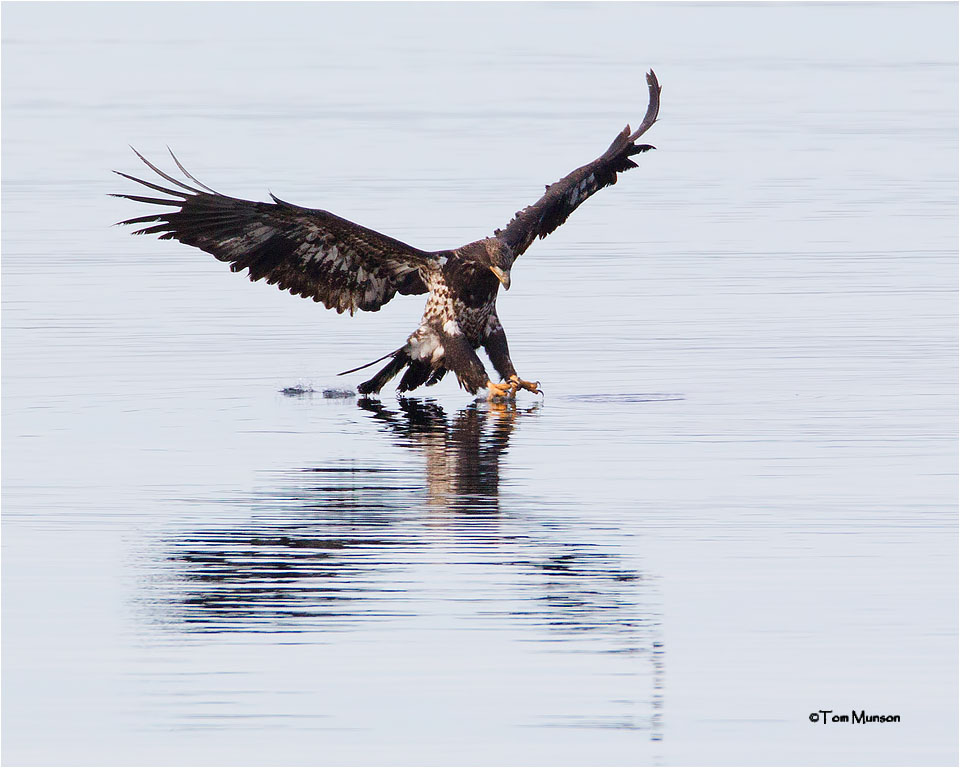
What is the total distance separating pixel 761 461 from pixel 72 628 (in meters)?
3.98

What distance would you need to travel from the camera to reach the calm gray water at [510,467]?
803 centimetres

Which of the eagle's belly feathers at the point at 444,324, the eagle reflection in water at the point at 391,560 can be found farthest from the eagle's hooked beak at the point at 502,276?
the eagle reflection in water at the point at 391,560

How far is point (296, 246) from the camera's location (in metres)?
14.2

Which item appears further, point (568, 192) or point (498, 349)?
point (568, 192)

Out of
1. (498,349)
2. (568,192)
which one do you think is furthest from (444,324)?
(568,192)

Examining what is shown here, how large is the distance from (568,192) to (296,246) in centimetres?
211

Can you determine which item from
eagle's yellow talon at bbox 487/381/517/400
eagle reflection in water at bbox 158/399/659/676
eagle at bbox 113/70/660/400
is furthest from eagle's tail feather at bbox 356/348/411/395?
eagle reflection in water at bbox 158/399/659/676

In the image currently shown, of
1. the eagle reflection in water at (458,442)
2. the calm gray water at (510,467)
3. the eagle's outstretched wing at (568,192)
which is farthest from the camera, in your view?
the eagle's outstretched wing at (568,192)

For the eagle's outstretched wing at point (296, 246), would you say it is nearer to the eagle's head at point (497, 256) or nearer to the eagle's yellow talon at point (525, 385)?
the eagle's head at point (497, 256)

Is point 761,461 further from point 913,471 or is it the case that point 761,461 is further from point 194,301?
point 194,301

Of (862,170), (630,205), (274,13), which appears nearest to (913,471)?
(630,205)

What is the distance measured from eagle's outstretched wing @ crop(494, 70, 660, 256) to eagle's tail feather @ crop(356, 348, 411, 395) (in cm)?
100

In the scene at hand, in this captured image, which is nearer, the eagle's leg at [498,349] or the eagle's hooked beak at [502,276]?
the eagle's hooked beak at [502,276]

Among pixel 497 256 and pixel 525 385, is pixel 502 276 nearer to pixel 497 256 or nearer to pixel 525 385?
pixel 497 256
